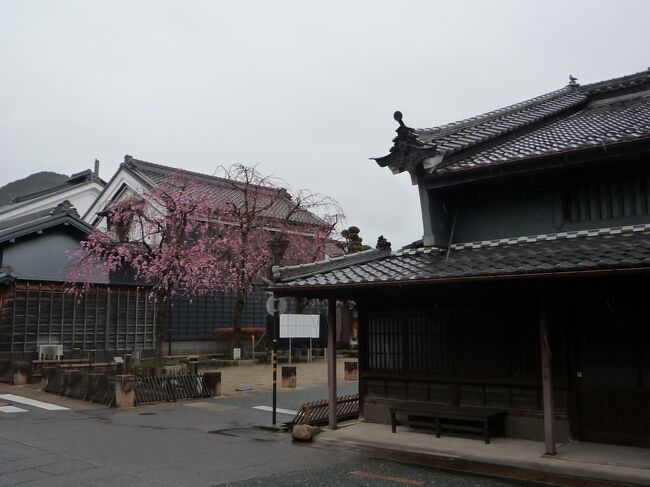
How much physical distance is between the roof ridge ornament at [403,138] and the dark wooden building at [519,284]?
2 cm

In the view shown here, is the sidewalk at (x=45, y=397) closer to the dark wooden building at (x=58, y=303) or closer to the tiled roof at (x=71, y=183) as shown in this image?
the dark wooden building at (x=58, y=303)

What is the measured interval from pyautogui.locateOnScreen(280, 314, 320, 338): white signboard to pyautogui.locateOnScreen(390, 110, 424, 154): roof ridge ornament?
6277 mm

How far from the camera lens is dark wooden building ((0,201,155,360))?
890 inches

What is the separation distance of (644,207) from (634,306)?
1.88m

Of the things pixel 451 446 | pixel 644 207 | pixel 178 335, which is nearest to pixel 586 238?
pixel 644 207

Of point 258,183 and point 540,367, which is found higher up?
point 258,183

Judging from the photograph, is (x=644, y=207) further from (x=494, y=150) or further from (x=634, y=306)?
(x=494, y=150)

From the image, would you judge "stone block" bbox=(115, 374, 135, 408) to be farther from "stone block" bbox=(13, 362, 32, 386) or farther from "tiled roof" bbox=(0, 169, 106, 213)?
"tiled roof" bbox=(0, 169, 106, 213)

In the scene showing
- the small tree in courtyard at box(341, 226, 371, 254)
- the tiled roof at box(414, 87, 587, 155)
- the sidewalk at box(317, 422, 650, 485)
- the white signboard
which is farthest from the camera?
the small tree in courtyard at box(341, 226, 371, 254)

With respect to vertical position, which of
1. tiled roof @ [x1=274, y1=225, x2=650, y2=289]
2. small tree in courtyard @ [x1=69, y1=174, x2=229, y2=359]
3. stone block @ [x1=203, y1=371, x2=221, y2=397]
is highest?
small tree in courtyard @ [x1=69, y1=174, x2=229, y2=359]

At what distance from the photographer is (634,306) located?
1012 cm

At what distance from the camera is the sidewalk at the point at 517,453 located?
8.75 m

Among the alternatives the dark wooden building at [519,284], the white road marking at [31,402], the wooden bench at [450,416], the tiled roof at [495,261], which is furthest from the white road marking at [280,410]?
the white road marking at [31,402]

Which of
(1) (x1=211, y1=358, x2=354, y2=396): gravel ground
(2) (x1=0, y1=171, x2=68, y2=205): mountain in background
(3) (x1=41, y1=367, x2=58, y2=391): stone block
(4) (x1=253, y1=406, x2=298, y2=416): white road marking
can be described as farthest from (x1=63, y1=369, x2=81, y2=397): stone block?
(2) (x1=0, y1=171, x2=68, y2=205): mountain in background
